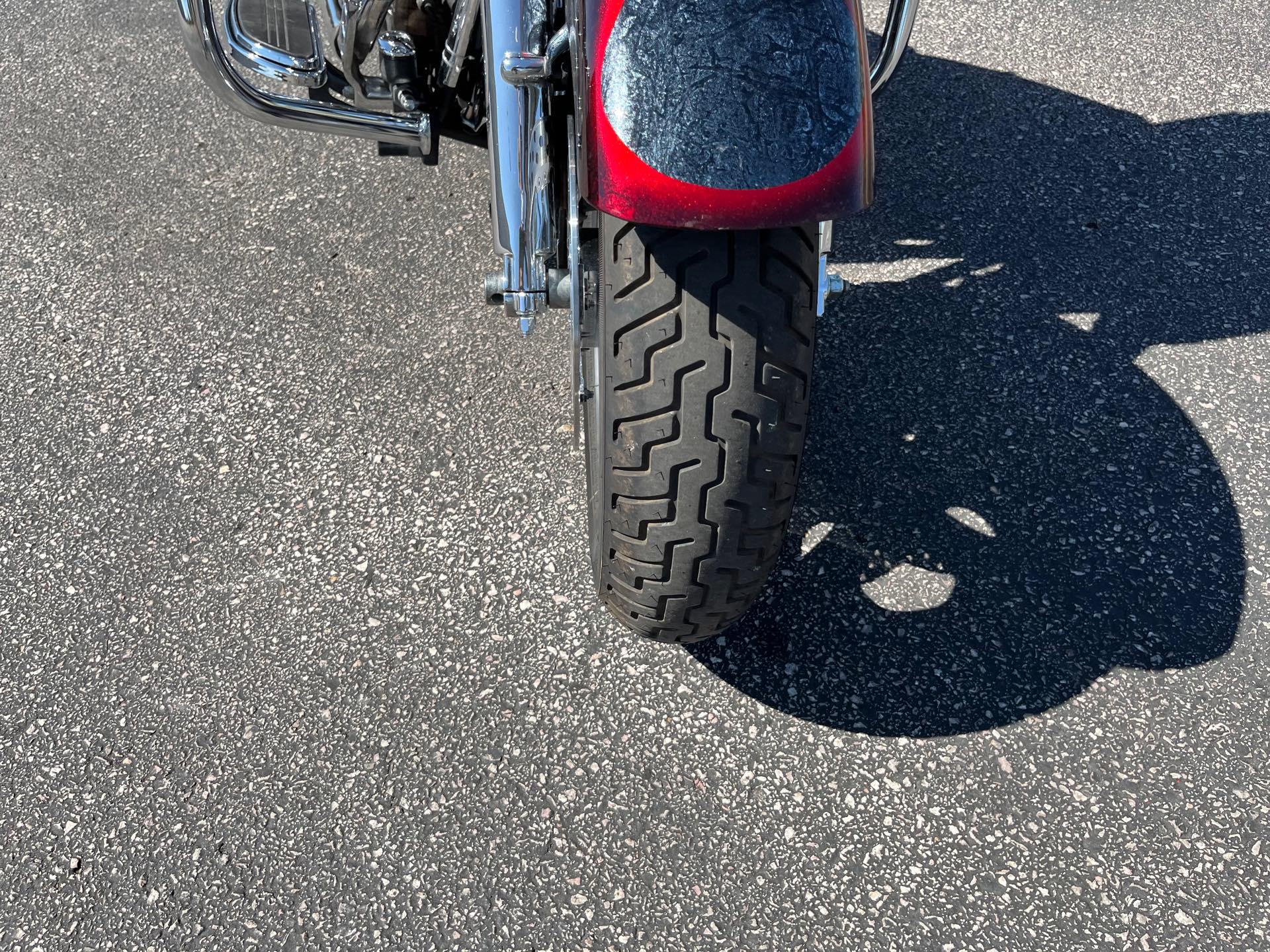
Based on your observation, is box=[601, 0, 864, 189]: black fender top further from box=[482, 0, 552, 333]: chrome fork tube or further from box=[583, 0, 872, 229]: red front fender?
box=[482, 0, 552, 333]: chrome fork tube

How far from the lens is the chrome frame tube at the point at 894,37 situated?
162 centimetres

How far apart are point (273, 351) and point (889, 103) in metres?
1.86

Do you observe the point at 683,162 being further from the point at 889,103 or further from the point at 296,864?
the point at 889,103

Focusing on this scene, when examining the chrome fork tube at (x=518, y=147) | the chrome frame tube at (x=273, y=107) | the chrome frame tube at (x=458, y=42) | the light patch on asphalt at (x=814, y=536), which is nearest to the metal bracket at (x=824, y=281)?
the chrome fork tube at (x=518, y=147)

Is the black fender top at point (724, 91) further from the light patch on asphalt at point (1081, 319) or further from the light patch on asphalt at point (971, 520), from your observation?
the light patch on asphalt at point (1081, 319)

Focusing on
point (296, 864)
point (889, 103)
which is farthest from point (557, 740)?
point (889, 103)

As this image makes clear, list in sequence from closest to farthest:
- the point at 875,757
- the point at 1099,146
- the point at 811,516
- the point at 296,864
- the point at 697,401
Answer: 1. the point at 697,401
2. the point at 296,864
3. the point at 875,757
4. the point at 811,516
5. the point at 1099,146

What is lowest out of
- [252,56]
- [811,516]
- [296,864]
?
[296,864]

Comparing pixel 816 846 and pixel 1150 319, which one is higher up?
pixel 1150 319

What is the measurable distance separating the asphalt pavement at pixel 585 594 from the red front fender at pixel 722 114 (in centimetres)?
85

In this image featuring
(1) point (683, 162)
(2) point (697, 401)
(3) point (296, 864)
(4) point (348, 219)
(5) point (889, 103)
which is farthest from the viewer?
(5) point (889, 103)

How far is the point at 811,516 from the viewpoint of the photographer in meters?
1.93

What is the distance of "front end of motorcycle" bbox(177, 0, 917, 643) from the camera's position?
1150 mm

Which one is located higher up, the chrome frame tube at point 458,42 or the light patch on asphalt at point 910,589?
the chrome frame tube at point 458,42
